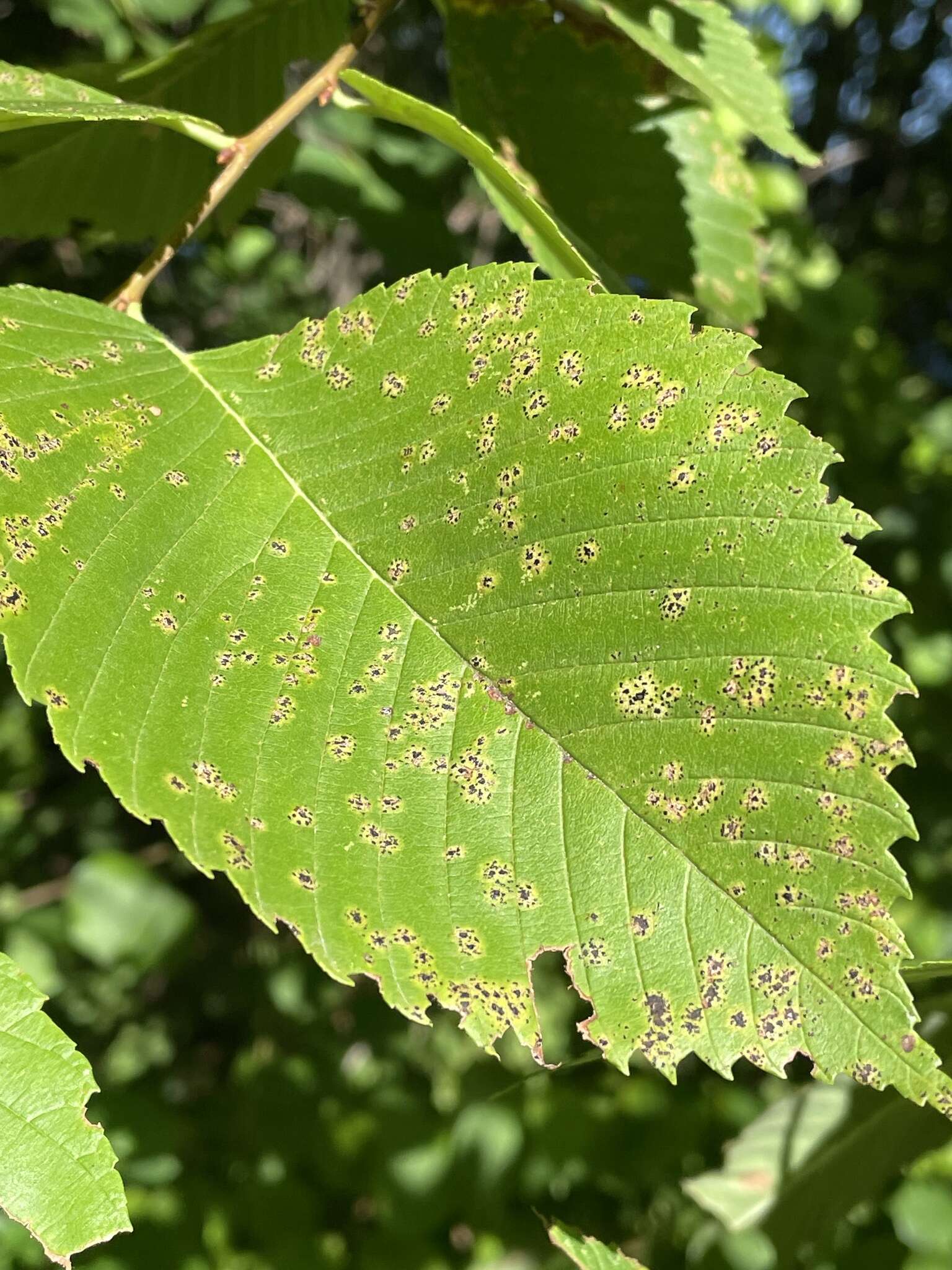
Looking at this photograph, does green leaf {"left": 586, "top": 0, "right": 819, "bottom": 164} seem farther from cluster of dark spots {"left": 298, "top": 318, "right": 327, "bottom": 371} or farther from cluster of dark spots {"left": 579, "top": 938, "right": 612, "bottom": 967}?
cluster of dark spots {"left": 579, "top": 938, "right": 612, "bottom": 967}

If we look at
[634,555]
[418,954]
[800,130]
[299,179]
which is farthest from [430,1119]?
[800,130]

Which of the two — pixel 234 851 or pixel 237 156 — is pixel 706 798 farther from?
pixel 237 156

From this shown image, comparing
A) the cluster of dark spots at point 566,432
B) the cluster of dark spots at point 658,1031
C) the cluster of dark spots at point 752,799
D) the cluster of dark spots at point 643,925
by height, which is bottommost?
the cluster of dark spots at point 658,1031

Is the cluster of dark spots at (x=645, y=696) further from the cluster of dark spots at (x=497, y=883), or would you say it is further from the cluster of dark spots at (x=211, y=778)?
the cluster of dark spots at (x=211, y=778)

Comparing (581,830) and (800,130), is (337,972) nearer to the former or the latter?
(581,830)

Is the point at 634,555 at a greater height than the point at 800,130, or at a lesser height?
greater

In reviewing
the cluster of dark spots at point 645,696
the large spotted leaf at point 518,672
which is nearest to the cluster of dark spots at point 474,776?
the large spotted leaf at point 518,672
